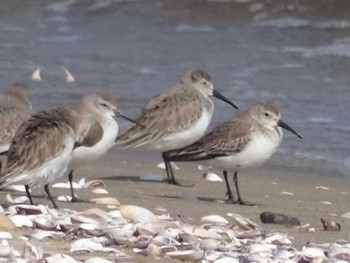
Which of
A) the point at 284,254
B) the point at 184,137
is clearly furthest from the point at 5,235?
the point at 184,137

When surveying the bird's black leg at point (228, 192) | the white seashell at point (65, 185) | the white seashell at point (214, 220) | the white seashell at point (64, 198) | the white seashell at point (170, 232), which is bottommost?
the bird's black leg at point (228, 192)

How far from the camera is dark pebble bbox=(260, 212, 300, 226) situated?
753cm

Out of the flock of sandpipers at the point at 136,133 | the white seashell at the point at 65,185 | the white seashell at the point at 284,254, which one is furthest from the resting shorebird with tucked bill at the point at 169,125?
the white seashell at the point at 284,254

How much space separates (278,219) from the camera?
7.56 meters

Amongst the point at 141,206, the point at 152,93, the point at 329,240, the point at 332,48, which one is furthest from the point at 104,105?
the point at 332,48

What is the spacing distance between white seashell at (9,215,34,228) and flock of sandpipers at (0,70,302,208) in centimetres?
55

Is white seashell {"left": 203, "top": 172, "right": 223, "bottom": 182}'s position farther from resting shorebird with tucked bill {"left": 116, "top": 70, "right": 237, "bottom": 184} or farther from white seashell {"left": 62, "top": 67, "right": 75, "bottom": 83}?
white seashell {"left": 62, "top": 67, "right": 75, "bottom": 83}

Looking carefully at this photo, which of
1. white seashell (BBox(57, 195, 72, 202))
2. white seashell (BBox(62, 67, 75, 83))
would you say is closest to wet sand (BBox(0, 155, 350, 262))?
white seashell (BBox(57, 195, 72, 202))

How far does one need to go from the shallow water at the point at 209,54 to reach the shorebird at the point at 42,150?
2.97m

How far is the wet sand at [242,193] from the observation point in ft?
25.4

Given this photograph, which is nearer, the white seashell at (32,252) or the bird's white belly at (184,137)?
the white seashell at (32,252)

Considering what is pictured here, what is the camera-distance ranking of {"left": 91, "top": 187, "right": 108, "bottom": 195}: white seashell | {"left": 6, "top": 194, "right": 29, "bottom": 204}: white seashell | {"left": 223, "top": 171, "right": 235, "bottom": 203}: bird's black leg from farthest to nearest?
{"left": 223, "top": 171, "right": 235, "bottom": 203}: bird's black leg
{"left": 91, "top": 187, "right": 108, "bottom": 195}: white seashell
{"left": 6, "top": 194, "right": 29, "bottom": 204}: white seashell

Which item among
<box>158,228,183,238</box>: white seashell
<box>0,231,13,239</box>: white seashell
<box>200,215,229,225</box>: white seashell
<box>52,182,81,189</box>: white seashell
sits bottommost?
<box>52,182,81,189</box>: white seashell

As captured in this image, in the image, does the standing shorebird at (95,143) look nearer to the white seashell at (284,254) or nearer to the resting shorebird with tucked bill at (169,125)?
the resting shorebird with tucked bill at (169,125)
